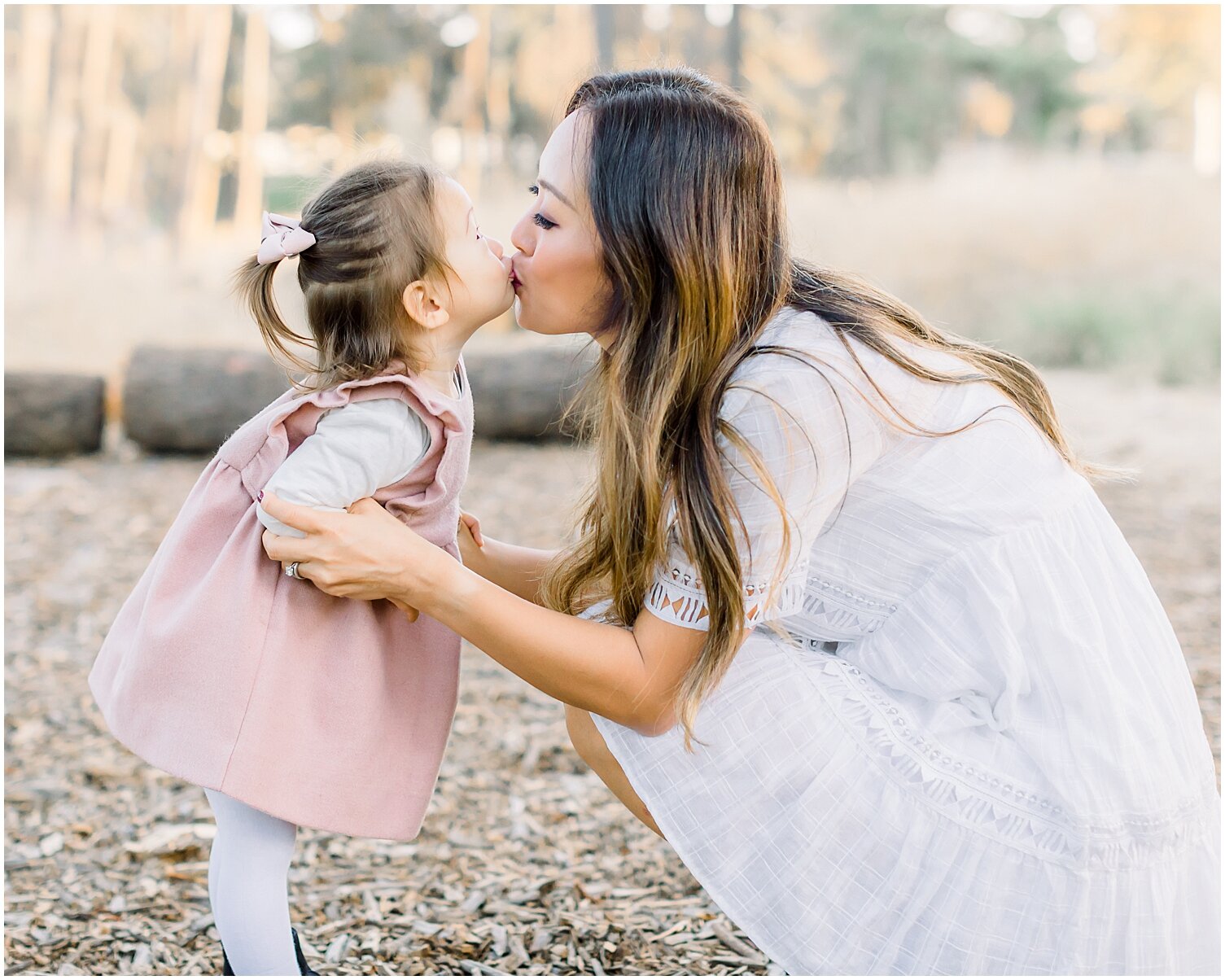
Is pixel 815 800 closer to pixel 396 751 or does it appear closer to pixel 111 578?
pixel 396 751

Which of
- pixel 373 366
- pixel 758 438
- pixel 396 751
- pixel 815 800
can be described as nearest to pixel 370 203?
pixel 373 366

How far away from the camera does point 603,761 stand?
168 centimetres

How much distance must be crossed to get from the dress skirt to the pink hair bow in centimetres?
83

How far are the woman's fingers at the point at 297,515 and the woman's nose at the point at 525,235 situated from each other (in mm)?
490

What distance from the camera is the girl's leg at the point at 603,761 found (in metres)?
1.66

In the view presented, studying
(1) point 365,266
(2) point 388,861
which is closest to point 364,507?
(1) point 365,266

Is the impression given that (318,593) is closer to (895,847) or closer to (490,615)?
(490,615)

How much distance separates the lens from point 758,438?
1.44m

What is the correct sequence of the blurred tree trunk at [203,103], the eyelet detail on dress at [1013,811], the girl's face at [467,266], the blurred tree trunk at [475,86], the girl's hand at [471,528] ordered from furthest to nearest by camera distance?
the blurred tree trunk at [475,86] < the blurred tree trunk at [203,103] < the girl's hand at [471,528] < the girl's face at [467,266] < the eyelet detail on dress at [1013,811]

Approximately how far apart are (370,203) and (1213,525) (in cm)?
466

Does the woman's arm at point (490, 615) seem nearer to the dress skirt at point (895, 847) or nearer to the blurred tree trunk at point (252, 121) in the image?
the dress skirt at point (895, 847)

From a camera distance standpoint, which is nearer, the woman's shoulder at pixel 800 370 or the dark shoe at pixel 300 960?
the woman's shoulder at pixel 800 370

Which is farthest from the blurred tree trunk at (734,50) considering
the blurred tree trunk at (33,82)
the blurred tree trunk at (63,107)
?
the blurred tree trunk at (63,107)

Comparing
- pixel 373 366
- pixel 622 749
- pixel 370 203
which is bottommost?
pixel 622 749
